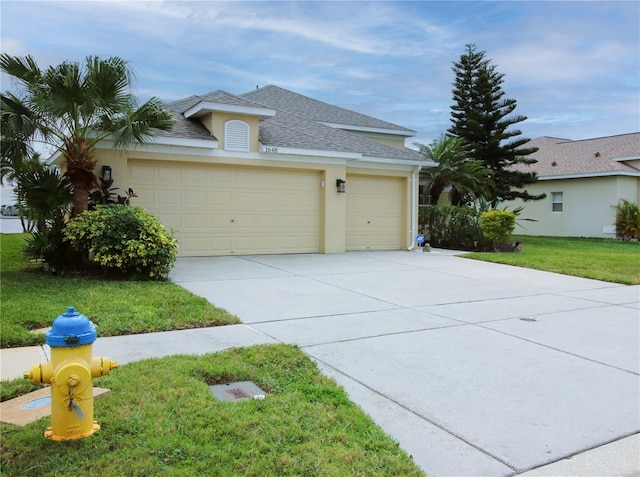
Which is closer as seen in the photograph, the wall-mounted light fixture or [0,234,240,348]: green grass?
[0,234,240,348]: green grass

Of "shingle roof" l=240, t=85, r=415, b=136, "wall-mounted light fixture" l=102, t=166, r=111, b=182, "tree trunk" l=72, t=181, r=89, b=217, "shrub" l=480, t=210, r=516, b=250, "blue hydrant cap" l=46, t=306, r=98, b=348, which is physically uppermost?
"shingle roof" l=240, t=85, r=415, b=136

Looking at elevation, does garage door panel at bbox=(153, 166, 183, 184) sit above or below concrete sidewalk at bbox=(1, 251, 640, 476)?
above

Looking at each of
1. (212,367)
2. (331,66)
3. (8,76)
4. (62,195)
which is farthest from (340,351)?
(331,66)

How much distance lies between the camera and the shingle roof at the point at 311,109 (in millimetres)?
19312

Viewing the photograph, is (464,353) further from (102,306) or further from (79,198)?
(79,198)

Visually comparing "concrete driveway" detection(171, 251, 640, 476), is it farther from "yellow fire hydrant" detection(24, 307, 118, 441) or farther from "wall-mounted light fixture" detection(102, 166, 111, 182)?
"wall-mounted light fixture" detection(102, 166, 111, 182)

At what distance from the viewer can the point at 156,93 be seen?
10430 mm

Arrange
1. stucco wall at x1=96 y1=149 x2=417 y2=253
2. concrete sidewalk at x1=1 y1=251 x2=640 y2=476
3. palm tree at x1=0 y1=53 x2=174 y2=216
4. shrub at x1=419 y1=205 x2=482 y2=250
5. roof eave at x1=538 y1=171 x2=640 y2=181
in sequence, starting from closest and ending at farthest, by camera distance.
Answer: concrete sidewalk at x1=1 y1=251 x2=640 y2=476, palm tree at x1=0 y1=53 x2=174 y2=216, stucco wall at x1=96 y1=149 x2=417 y2=253, shrub at x1=419 y1=205 x2=482 y2=250, roof eave at x1=538 y1=171 x2=640 y2=181

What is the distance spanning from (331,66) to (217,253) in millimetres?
8326

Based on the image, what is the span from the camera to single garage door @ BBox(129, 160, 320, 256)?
12266 millimetres

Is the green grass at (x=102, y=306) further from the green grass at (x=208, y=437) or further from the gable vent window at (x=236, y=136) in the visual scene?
the gable vent window at (x=236, y=136)

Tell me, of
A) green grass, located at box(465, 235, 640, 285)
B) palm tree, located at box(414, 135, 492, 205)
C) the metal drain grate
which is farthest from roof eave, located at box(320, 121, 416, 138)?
the metal drain grate

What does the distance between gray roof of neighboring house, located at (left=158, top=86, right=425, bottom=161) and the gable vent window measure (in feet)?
1.56

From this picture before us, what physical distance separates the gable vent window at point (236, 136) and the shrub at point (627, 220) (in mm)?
18669
